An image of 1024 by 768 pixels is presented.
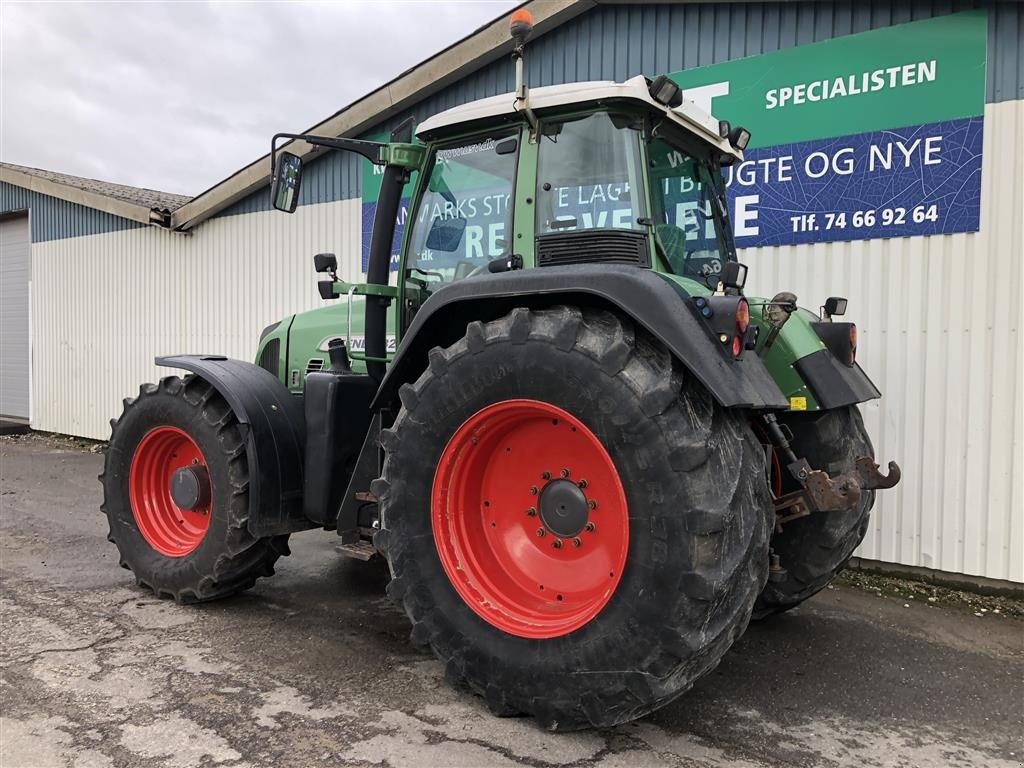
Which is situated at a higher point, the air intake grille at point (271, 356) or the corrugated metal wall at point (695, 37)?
the corrugated metal wall at point (695, 37)

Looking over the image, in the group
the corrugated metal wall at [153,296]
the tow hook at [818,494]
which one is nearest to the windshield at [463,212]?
the tow hook at [818,494]

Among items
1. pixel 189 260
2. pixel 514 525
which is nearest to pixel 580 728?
pixel 514 525

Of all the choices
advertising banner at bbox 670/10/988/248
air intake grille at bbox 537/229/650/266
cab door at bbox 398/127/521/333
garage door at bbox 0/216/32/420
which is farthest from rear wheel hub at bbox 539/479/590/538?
garage door at bbox 0/216/32/420

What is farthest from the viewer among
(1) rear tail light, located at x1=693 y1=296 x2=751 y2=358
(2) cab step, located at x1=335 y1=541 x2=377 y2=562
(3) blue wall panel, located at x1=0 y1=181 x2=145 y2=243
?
(3) blue wall panel, located at x1=0 y1=181 x2=145 y2=243

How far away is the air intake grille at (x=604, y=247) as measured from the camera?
3.23 metres

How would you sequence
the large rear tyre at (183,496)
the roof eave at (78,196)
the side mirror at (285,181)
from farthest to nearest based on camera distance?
the roof eave at (78,196) → the large rear tyre at (183,496) → the side mirror at (285,181)

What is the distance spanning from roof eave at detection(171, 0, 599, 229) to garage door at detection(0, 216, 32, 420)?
5265mm

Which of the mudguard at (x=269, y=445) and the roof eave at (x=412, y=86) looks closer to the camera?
the mudguard at (x=269, y=445)

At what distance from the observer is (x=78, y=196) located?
11.7 meters

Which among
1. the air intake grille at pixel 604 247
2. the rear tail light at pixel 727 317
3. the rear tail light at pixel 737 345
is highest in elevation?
the air intake grille at pixel 604 247

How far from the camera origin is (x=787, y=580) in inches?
154

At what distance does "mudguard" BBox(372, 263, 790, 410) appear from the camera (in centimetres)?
267

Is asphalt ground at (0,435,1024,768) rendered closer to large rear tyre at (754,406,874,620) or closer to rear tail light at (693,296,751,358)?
large rear tyre at (754,406,874,620)

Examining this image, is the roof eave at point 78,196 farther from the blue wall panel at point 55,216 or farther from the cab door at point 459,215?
the cab door at point 459,215
